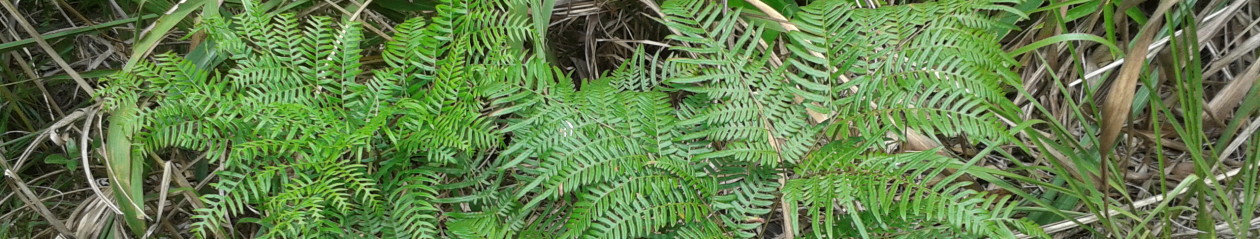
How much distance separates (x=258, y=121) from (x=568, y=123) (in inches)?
16.8

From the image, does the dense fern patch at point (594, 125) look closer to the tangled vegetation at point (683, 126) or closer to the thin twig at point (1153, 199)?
the tangled vegetation at point (683, 126)

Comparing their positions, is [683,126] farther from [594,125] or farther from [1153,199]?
[1153,199]

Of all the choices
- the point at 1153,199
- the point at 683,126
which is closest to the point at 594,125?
the point at 683,126

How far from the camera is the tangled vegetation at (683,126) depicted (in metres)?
1.14

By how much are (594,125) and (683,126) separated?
0.12 metres

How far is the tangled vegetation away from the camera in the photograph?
114cm

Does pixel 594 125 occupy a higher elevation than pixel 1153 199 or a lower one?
higher

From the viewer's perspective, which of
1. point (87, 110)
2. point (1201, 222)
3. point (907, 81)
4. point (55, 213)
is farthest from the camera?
point (55, 213)

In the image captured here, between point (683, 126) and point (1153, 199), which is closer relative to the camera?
point (683, 126)

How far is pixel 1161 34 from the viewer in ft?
4.83

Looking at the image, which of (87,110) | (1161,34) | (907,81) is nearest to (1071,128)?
(1161,34)

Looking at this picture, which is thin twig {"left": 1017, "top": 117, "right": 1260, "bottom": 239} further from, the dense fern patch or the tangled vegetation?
the dense fern patch

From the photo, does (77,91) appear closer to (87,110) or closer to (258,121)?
(87,110)

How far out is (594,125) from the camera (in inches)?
48.1
